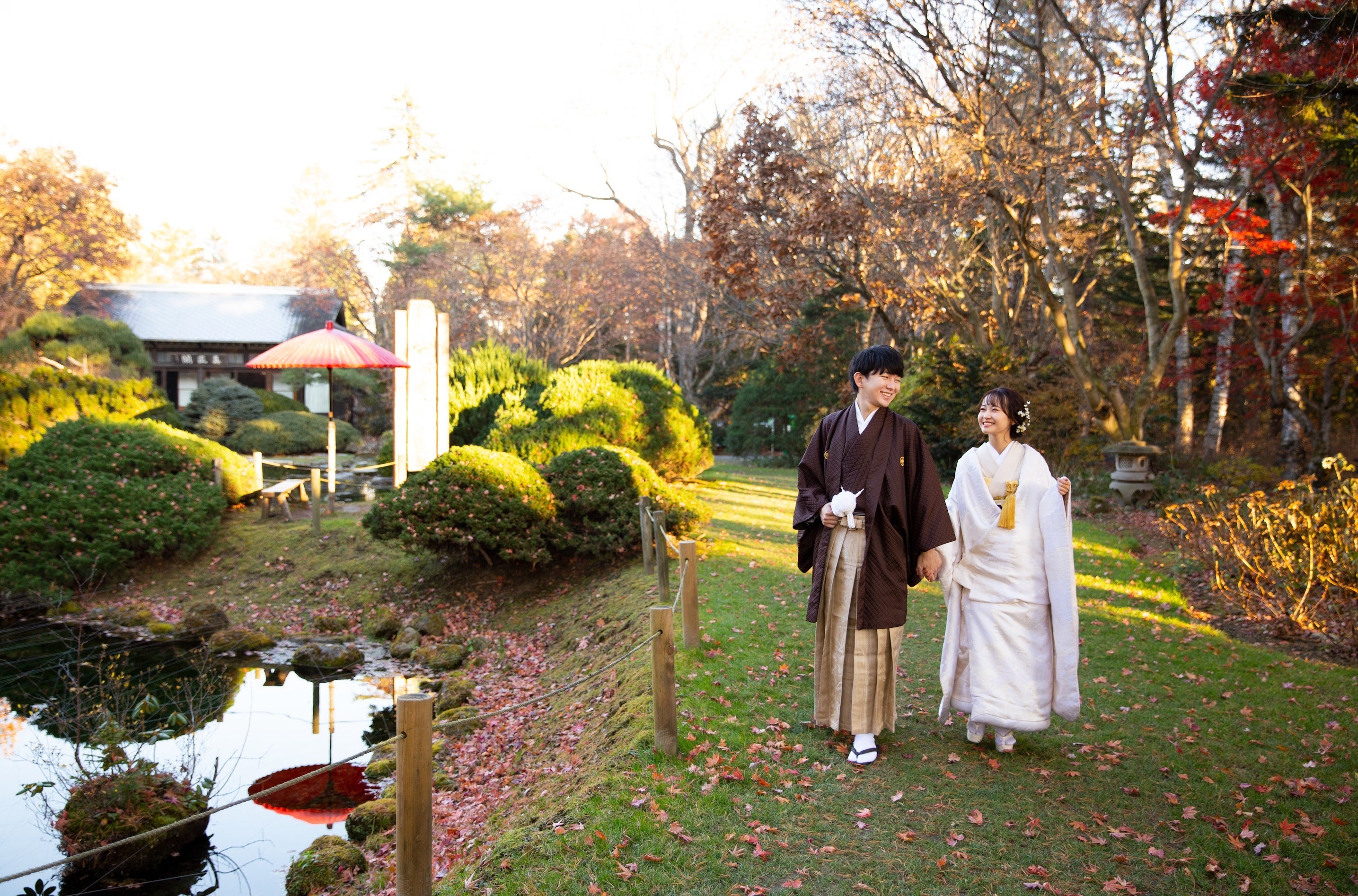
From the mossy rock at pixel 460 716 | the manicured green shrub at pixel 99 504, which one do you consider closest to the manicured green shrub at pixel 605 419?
the manicured green shrub at pixel 99 504

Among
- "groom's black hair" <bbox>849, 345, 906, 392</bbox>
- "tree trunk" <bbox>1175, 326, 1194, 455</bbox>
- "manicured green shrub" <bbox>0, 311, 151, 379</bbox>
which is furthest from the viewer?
"manicured green shrub" <bbox>0, 311, 151, 379</bbox>

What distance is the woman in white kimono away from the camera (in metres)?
4.40

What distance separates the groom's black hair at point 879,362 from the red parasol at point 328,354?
8.42 m

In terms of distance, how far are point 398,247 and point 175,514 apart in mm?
18086

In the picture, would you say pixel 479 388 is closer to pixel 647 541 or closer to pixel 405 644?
pixel 405 644

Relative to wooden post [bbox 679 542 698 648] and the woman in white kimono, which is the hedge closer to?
wooden post [bbox 679 542 698 648]

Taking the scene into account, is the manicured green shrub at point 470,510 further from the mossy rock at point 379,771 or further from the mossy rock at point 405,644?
the mossy rock at point 379,771

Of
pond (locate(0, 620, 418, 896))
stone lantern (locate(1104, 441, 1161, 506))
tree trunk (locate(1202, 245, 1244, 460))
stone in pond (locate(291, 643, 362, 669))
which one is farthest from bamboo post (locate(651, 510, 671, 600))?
tree trunk (locate(1202, 245, 1244, 460))

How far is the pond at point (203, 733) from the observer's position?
16.1ft

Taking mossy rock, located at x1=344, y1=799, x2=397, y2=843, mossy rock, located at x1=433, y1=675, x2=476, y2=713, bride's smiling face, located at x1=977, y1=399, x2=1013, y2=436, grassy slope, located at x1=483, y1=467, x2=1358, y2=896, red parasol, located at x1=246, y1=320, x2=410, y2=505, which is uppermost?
red parasol, located at x1=246, y1=320, x2=410, y2=505

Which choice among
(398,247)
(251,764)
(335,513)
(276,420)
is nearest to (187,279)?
(398,247)

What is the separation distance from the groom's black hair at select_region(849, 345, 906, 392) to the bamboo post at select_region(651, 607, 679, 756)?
60.5 inches

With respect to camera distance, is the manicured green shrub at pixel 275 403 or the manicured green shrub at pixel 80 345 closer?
the manicured green shrub at pixel 80 345

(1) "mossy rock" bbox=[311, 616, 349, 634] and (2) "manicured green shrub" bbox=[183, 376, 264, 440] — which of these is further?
(2) "manicured green shrub" bbox=[183, 376, 264, 440]
